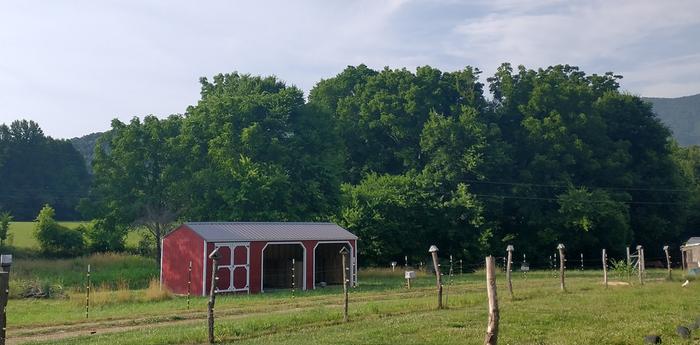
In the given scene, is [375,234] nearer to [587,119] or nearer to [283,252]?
[283,252]

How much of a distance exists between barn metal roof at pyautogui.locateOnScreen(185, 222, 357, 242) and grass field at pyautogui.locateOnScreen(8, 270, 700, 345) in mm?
3754

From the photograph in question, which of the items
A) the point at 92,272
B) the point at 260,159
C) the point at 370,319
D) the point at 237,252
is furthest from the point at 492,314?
the point at 260,159

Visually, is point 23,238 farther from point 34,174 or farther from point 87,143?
point 87,143

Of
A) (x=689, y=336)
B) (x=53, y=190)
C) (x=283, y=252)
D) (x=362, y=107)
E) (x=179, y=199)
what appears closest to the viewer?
(x=689, y=336)

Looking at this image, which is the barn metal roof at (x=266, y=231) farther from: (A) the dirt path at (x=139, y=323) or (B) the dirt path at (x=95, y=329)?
(B) the dirt path at (x=95, y=329)

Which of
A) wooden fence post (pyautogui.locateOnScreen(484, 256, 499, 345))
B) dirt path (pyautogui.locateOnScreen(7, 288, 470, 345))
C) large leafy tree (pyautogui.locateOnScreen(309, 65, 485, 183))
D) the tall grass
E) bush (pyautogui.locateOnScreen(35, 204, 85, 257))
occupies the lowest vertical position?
dirt path (pyautogui.locateOnScreen(7, 288, 470, 345))

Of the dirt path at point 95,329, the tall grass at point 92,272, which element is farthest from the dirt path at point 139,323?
the tall grass at point 92,272

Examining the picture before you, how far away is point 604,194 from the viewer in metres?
56.4

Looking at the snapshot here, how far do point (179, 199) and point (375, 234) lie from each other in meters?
14.4

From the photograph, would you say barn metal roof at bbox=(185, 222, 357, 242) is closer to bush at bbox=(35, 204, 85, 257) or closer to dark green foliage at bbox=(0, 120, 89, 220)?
bush at bbox=(35, 204, 85, 257)

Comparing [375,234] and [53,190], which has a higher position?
[53,190]

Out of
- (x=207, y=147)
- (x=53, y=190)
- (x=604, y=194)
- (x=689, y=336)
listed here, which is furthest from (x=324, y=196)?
(x=53, y=190)

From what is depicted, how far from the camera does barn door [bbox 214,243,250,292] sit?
103ft

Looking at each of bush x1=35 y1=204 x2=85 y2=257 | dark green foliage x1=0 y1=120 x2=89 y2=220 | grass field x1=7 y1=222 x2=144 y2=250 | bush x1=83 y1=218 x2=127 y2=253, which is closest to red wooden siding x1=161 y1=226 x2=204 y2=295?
bush x1=83 y1=218 x2=127 y2=253
